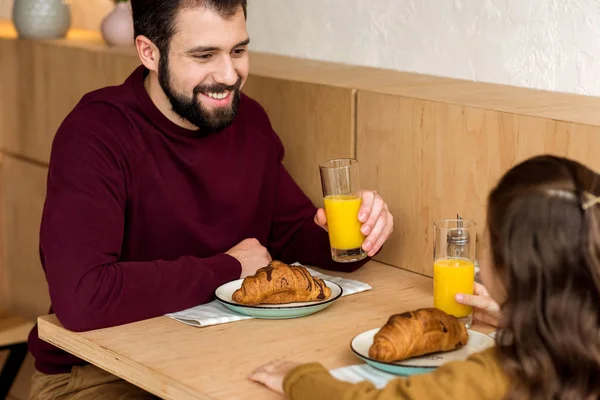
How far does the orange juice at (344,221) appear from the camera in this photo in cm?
210

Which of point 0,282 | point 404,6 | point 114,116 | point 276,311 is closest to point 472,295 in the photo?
point 276,311

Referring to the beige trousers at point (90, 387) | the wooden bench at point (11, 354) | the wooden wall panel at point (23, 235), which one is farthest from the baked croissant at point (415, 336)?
the wooden wall panel at point (23, 235)

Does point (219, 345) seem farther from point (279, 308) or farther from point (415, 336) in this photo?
point (415, 336)

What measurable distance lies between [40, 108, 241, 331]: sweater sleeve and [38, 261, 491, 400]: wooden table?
0.04 meters

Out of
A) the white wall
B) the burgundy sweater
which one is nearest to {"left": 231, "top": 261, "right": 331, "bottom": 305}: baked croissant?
the burgundy sweater

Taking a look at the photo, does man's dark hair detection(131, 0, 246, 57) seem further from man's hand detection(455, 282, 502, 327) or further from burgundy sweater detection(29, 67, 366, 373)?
man's hand detection(455, 282, 502, 327)

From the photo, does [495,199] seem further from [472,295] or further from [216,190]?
[216,190]

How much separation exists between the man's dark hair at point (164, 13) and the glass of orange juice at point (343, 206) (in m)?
0.38

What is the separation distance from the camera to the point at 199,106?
2.14 m

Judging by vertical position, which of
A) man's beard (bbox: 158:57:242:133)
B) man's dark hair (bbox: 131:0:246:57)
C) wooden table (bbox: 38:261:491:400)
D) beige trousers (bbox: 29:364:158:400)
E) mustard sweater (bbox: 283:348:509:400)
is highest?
man's dark hair (bbox: 131:0:246:57)

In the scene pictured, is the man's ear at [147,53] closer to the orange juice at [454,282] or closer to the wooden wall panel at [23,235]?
the orange juice at [454,282]

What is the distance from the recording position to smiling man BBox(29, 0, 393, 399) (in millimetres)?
1955

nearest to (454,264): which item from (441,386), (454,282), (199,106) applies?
(454,282)

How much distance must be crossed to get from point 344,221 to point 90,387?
2.03 feet
